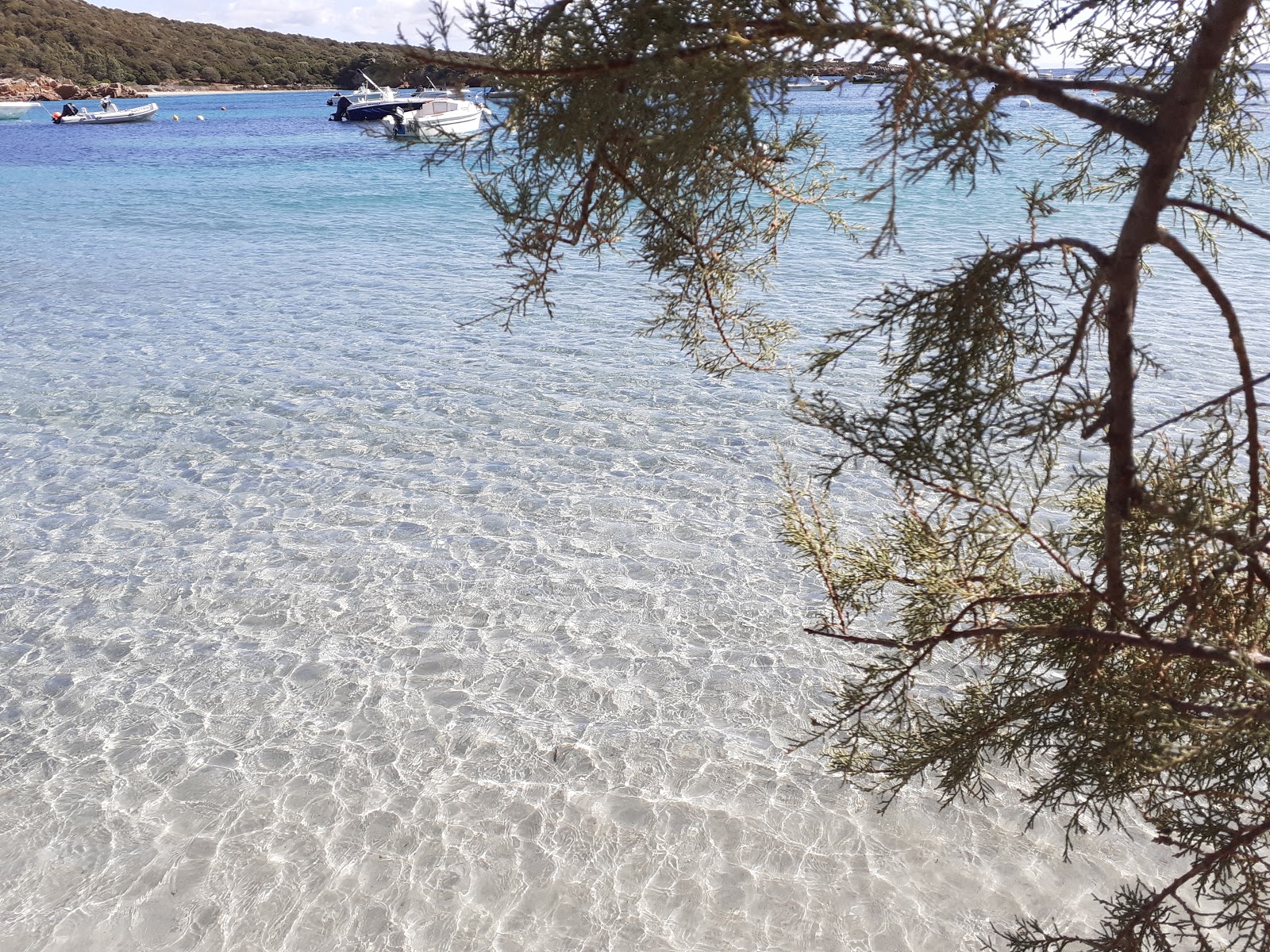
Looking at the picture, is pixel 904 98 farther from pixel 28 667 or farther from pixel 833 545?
pixel 28 667

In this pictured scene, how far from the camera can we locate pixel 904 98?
1.47m

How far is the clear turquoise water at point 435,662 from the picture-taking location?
150 inches

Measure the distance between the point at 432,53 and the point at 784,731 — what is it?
3708 mm

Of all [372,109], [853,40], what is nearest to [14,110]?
[372,109]

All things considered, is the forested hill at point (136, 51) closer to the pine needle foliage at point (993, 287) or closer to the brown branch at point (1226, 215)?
the pine needle foliage at point (993, 287)

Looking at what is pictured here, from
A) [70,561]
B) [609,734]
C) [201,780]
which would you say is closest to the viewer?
[201,780]

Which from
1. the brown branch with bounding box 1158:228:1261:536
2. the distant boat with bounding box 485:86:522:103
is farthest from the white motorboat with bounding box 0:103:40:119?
the brown branch with bounding box 1158:228:1261:536

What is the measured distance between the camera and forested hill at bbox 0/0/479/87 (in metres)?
82.8

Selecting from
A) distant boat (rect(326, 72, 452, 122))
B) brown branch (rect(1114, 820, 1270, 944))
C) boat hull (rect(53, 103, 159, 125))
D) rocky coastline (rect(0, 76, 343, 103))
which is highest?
brown branch (rect(1114, 820, 1270, 944))

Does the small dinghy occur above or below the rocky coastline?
above

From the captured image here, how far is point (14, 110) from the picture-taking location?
194ft

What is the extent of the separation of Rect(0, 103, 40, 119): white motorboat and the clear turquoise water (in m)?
56.9

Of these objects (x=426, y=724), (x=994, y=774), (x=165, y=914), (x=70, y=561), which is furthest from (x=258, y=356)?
(x=994, y=774)

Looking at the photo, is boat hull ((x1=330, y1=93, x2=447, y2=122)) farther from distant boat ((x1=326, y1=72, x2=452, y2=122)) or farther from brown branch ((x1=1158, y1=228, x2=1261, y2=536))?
brown branch ((x1=1158, y1=228, x2=1261, y2=536))
